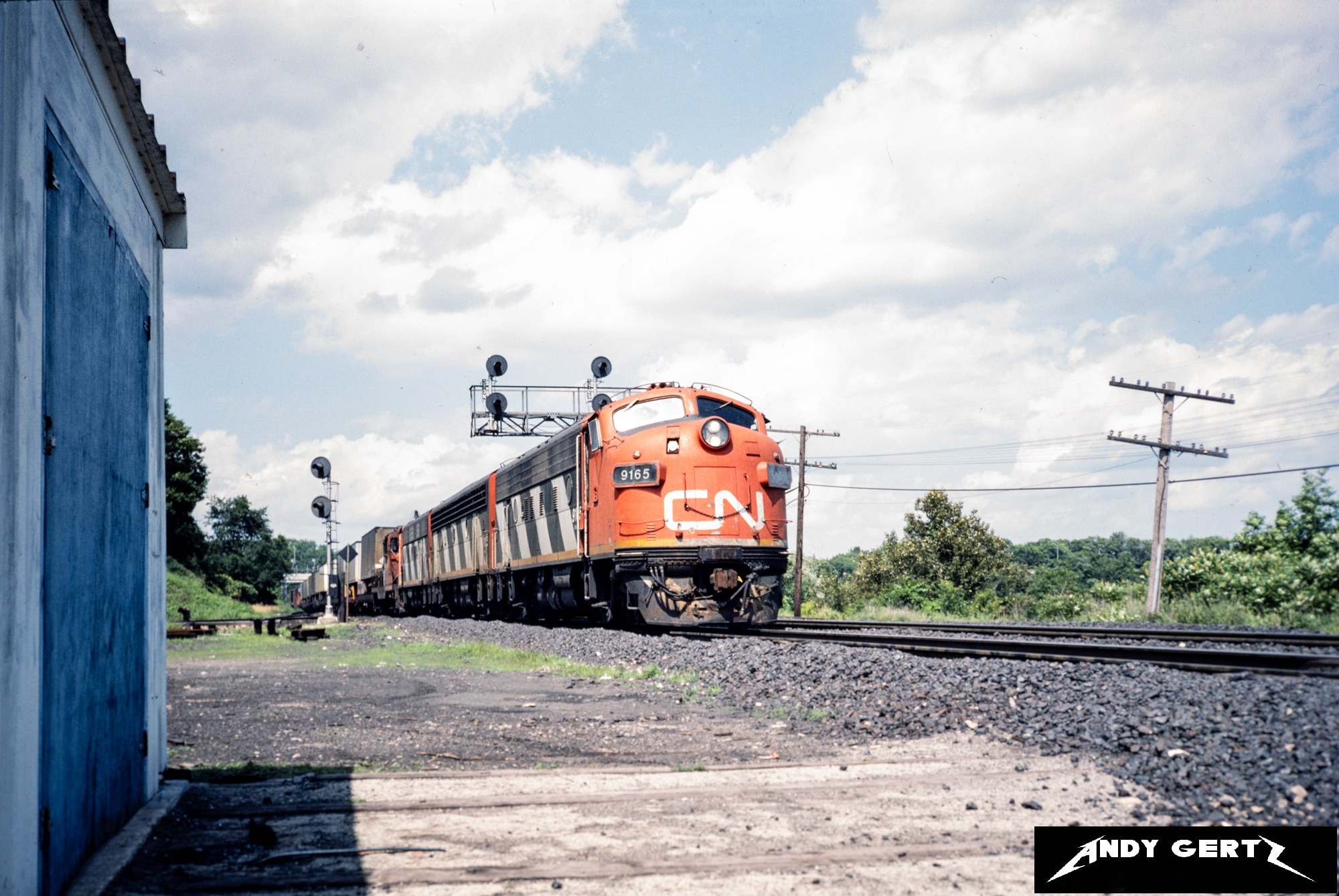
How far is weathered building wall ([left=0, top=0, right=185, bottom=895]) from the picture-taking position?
3.31 metres

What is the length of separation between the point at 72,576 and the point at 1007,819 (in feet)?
15.0

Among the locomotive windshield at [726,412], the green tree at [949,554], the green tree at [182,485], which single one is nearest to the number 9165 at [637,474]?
the locomotive windshield at [726,412]

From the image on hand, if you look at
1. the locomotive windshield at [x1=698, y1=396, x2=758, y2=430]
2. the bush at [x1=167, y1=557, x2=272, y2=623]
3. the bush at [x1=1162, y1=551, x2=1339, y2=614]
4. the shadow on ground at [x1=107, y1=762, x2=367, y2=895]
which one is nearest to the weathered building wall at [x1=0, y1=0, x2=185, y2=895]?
the shadow on ground at [x1=107, y1=762, x2=367, y2=895]

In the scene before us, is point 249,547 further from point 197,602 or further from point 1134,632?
point 1134,632

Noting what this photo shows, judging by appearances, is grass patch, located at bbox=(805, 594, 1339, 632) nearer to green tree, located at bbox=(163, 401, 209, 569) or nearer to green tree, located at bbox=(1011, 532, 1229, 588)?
green tree, located at bbox=(163, 401, 209, 569)

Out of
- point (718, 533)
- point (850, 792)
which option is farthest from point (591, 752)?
point (718, 533)

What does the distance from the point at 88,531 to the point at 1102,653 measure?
29.7 ft

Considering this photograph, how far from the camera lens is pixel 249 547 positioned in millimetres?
95000

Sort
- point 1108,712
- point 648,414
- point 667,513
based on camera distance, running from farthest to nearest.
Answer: point 648,414, point 667,513, point 1108,712

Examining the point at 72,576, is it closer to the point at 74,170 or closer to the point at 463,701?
the point at 74,170

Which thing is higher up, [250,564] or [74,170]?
[74,170]

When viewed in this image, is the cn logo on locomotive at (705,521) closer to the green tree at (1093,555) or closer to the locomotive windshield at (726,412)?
the locomotive windshield at (726,412)

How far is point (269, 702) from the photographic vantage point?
10258 mm

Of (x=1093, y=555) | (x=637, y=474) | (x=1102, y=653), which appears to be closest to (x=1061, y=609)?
(x=637, y=474)
